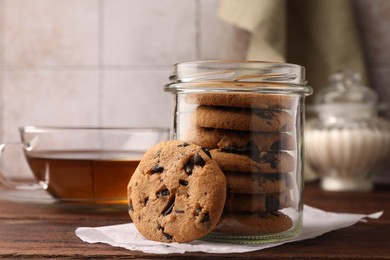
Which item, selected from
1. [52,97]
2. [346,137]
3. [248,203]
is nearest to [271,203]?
[248,203]

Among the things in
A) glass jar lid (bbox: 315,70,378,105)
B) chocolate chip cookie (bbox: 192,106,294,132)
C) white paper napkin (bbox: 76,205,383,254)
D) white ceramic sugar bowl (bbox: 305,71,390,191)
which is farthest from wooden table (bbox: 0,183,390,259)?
glass jar lid (bbox: 315,70,378,105)

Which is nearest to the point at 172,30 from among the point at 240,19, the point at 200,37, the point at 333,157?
the point at 200,37

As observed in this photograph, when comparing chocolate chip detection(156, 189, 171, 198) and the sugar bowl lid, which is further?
the sugar bowl lid

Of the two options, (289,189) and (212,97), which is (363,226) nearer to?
(289,189)

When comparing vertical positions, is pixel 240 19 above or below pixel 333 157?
above

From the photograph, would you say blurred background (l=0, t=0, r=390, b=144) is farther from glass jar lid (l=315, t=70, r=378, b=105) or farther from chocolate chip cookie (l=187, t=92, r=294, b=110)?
chocolate chip cookie (l=187, t=92, r=294, b=110)

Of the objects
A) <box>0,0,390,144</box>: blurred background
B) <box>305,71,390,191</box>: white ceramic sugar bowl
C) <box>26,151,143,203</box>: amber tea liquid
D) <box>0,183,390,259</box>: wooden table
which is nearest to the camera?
<box>0,183,390,259</box>: wooden table

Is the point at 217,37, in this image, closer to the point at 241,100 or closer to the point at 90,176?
the point at 90,176

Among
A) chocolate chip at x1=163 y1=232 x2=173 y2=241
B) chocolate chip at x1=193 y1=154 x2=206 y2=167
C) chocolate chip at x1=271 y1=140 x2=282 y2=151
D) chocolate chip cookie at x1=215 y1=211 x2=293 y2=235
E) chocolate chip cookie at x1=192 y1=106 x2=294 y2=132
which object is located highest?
chocolate chip cookie at x1=192 y1=106 x2=294 y2=132
